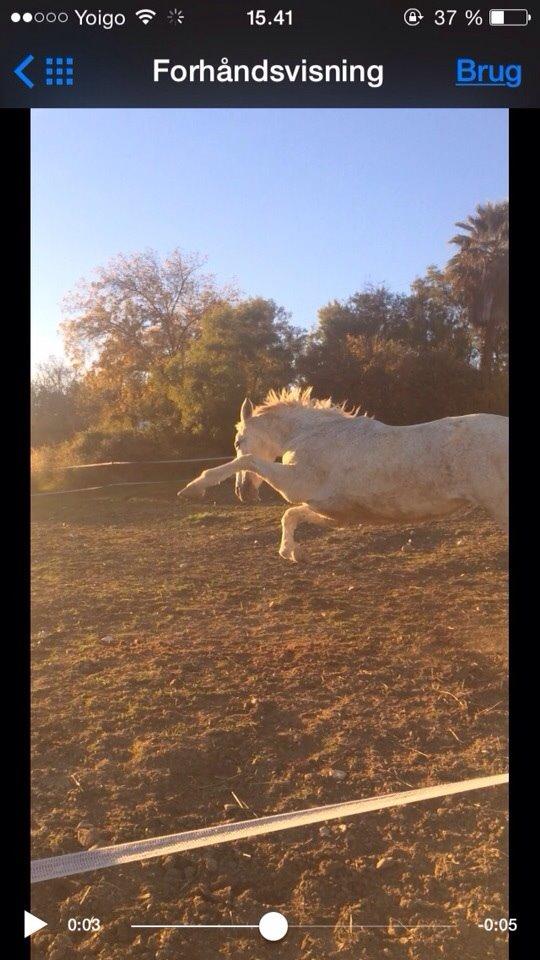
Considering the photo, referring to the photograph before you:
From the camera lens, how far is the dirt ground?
5.97 feet

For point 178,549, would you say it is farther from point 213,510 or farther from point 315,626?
point 315,626

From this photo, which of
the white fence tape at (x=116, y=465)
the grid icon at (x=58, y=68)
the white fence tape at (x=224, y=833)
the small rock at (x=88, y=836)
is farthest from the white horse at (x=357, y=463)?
the grid icon at (x=58, y=68)

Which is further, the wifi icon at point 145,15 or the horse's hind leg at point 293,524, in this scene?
the horse's hind leg at point 293,524

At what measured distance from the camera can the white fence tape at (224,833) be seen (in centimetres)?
195

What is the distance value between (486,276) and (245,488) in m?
1.80

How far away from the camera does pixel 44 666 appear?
2.81m

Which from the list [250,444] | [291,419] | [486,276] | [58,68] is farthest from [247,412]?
[58,68]

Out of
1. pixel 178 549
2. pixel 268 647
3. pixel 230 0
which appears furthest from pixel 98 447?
pixel 230 0

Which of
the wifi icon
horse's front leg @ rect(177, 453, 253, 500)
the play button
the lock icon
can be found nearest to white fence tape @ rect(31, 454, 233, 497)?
horse's front leg @ rect(177, 453, 253, 500)

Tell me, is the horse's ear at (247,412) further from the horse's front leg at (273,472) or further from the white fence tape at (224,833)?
the white fence tape at (224,833)

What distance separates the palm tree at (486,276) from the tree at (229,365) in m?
0.95

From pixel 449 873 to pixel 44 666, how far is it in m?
1.88

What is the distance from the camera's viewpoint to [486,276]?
109 inches

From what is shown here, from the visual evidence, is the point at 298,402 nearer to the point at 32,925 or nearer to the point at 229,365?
the point at 229,365
